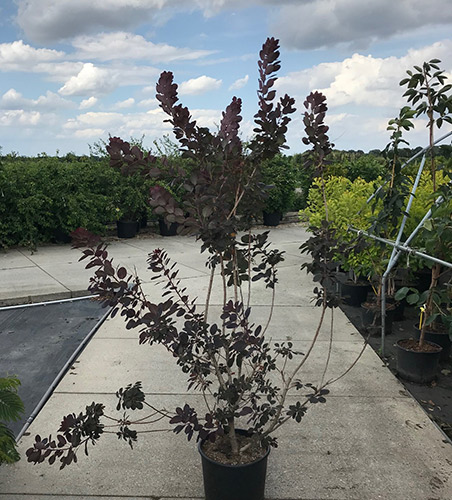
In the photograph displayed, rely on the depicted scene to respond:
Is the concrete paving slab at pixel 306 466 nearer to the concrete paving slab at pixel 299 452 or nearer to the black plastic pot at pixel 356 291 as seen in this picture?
the concrete paving slab at pixel 299 452

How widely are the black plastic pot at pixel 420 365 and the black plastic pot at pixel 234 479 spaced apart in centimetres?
187

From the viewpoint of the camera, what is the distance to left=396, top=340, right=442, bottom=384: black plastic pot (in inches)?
147

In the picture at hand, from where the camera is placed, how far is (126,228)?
1035 centimetres

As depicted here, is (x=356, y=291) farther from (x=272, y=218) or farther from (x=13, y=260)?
(x=272, y=218)

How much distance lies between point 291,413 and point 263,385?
21 centimetres

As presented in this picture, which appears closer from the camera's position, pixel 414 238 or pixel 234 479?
pixel 234 479

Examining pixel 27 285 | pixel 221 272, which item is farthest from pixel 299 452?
pixel 27 285

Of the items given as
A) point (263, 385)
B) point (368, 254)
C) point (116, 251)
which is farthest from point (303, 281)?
point (263, 385)

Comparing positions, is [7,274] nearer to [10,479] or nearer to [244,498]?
[10,479]

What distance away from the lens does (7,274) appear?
23.1ft

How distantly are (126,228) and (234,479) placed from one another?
846 centimetres

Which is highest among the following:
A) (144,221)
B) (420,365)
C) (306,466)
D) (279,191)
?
(279,191)

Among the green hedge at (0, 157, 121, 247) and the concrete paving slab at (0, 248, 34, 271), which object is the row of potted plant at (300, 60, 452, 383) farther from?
the green hedge at (0, 157, 121, 247)

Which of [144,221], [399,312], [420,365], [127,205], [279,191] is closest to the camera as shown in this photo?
[420,365]
